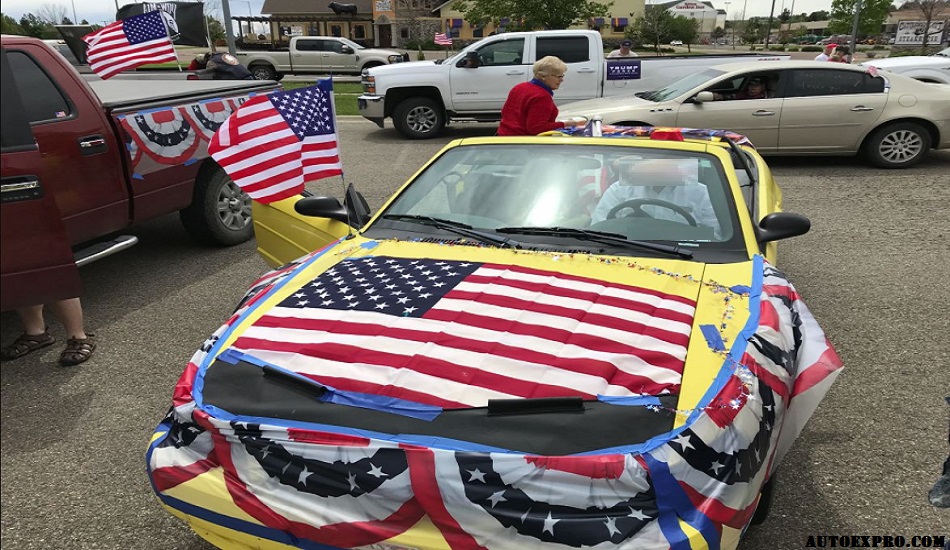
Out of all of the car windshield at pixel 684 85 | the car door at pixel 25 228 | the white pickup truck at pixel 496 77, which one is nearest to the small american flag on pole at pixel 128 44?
the white pickup truck at pixel 496 77

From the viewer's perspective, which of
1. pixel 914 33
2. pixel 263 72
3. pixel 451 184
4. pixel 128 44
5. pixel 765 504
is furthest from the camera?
pixel 914 33

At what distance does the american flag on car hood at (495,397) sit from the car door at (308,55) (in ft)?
79.6

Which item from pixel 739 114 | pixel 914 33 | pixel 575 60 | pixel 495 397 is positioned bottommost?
pixel 495 397

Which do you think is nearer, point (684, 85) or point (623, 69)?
point (684, 85)

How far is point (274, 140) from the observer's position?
484 cm

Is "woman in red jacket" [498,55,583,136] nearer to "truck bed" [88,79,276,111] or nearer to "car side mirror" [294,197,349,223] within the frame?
"truck bed" [88,79,276,111]

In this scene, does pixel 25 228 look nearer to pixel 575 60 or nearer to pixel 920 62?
pixel 575 60

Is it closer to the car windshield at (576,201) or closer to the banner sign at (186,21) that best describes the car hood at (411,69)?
the banner sign at (186,21)

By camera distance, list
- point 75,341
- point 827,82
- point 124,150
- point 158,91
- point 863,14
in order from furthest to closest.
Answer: point 863,14
point 827,82
point 158,91
point 124,150
point 75,341

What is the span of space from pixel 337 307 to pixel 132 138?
345 centimetres

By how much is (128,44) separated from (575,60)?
7.54 metres

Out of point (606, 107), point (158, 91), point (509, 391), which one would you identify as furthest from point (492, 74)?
point (509, 391)

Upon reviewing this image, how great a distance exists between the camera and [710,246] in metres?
2.96

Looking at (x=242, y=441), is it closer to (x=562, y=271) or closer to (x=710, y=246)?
(x=562, y=271)
